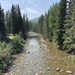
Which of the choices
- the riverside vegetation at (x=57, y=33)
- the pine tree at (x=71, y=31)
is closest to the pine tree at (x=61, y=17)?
the riverside vegetation at (x=57, y=33)

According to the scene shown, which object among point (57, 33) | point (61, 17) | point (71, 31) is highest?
point (61, 17)


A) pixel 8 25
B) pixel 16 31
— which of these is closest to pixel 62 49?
pixel 16 31

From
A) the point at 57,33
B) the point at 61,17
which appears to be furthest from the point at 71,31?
the point at 61,17

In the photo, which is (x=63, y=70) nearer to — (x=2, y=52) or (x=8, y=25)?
(x=2, y=52)

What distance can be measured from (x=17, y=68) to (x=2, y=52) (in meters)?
3.56

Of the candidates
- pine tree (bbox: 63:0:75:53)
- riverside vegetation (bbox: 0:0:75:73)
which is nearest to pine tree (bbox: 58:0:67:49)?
riverside vegetation (bbox: 0:0:75:73)

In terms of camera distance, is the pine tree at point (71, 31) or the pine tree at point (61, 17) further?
the pine tree at point (61, 17)

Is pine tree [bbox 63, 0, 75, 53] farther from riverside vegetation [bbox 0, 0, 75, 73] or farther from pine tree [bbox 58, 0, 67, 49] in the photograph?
pine tree [bbox 58, 0, 67, 49]

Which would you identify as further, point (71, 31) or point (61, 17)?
point (61, 17)

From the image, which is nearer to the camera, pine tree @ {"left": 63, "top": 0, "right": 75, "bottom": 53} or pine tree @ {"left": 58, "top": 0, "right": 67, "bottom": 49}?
pine tree @ {"left": 63, "top": 0, "right": 75, "bottom": 53}

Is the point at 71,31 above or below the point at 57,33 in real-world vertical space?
above

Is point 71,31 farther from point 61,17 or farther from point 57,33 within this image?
point 61,17

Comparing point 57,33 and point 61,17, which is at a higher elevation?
point 61,17

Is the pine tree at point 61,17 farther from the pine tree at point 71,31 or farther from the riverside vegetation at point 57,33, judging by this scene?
the pine tree at point 71,31
